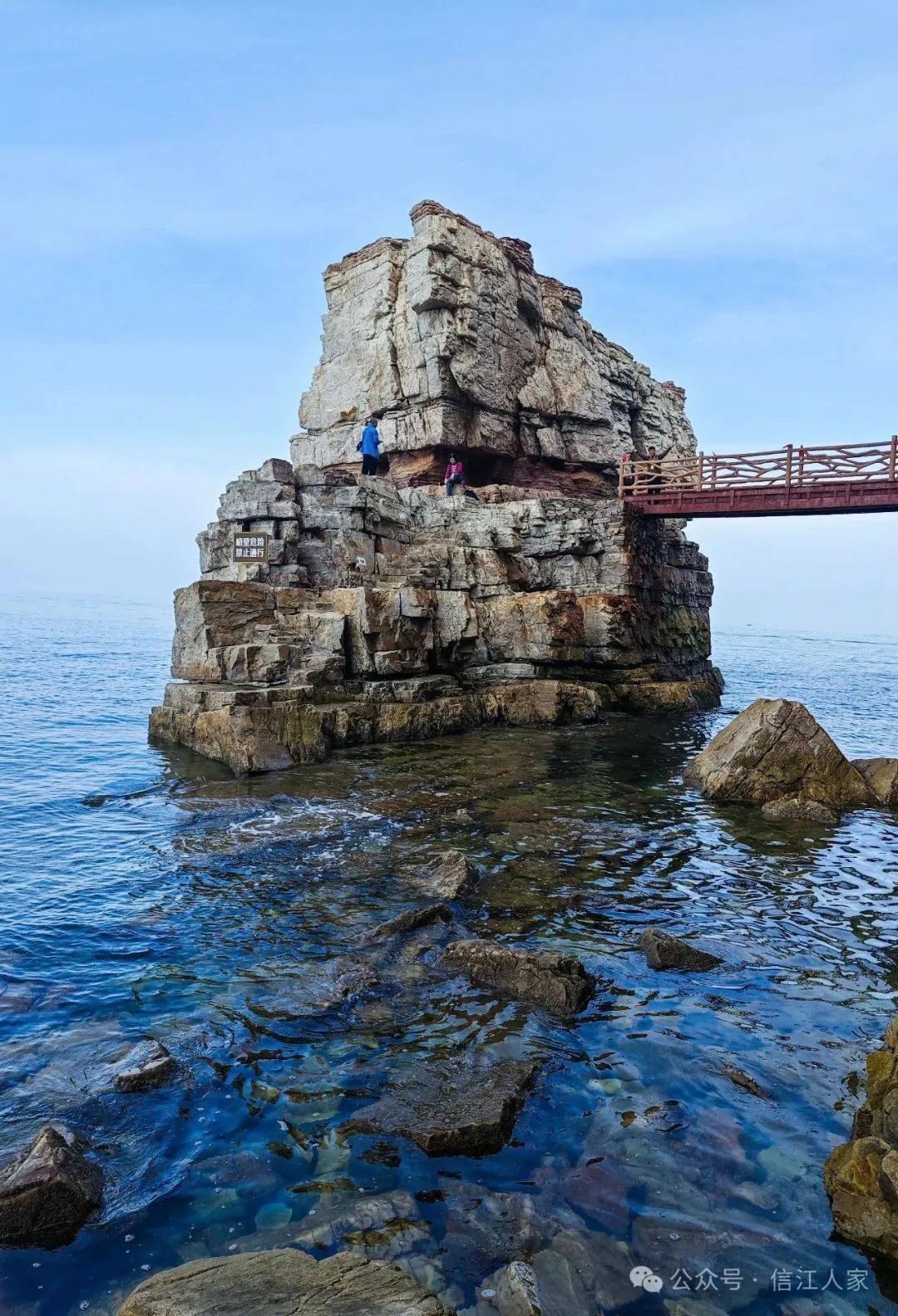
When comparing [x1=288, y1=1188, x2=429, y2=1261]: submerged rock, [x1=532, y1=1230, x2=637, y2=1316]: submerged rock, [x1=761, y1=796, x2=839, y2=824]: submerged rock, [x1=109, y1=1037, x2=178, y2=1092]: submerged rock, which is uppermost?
[x1=109, y1=1037, x2=178, y2=1092]: submerged rock

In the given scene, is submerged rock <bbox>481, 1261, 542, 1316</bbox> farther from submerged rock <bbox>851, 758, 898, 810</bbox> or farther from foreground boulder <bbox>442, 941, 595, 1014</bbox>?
submerged rock <bbox>851, 758, 898, 810</bbox>

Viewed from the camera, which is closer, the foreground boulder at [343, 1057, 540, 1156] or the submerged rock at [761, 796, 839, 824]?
the foreground boulder at [343, 1057, 540, 1156]

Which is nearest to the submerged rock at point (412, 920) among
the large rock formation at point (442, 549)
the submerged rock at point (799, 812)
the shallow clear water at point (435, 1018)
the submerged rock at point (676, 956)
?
the shallow clear water at point (435, 1018)

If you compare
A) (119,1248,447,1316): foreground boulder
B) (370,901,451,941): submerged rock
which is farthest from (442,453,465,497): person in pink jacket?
(119,1248,447,1316): foreground boulder

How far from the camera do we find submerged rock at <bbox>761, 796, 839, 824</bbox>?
1658 cm

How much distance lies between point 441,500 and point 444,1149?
30985mm

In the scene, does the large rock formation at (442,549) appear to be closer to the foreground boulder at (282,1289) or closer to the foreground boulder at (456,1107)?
the foreground boulder at (456,1107)

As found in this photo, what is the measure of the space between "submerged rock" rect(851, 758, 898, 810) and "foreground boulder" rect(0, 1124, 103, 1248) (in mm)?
18185

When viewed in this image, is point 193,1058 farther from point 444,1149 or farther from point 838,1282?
point 838,1282

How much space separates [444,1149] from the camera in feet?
20.2

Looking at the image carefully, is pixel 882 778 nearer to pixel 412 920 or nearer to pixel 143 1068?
pixel 412 920

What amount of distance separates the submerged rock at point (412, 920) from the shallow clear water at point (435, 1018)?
0.37 m

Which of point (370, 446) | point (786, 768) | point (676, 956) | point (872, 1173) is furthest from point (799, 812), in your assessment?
point (370, 446)

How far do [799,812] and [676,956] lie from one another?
8.67 m
